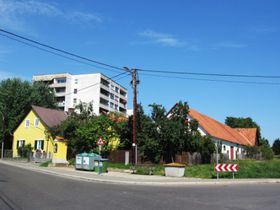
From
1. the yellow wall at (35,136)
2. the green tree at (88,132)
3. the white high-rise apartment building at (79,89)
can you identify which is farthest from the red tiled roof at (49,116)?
the white high-rise apartment building at (79,89)

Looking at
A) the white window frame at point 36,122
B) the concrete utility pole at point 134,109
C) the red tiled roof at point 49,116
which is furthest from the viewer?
the white window frame at point 36,122

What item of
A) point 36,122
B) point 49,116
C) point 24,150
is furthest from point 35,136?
point 49,116

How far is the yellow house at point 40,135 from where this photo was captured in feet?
151

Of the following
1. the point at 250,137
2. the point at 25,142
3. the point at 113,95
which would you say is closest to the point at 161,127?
the point at 25,142

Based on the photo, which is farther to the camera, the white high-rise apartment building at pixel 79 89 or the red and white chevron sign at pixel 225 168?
the white high-rise apartment building at pixel 79 89

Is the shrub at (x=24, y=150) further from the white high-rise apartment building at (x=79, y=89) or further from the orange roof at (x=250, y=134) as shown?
the white high-rise apartment building at (x=79, y=89)

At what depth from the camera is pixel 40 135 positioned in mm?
50750

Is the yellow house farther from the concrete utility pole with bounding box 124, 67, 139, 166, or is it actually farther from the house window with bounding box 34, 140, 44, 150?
the concrete utility pole with bounding box 124, 67, 139, 166

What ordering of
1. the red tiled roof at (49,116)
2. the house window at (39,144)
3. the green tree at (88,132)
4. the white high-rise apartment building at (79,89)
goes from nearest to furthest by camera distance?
the green tree at (88,132) < the house window at (39,144) < the red tiled roof at (49,116) < the white high-rise apartment building at (79,89)

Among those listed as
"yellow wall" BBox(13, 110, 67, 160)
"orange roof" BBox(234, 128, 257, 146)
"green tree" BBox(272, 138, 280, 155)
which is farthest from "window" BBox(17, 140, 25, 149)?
"green tree" BBox(272, 138, 280, 155)

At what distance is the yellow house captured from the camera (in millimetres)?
46125

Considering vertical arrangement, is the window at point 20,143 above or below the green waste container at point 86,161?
above

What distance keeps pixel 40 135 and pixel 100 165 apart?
24700mm

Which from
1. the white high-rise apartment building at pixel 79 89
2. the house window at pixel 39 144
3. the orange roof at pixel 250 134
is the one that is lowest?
the house window at pixel 39 144
